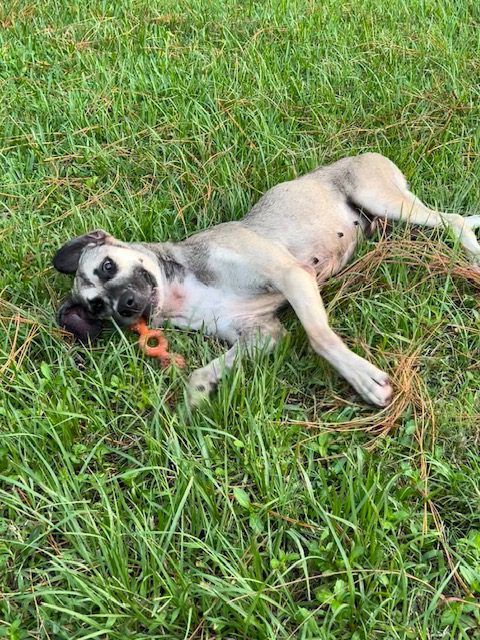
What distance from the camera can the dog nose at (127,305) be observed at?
12.8 feet

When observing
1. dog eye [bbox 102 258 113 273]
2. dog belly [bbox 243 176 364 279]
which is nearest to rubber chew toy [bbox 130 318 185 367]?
dog eye [bbox 102 258 113 273]

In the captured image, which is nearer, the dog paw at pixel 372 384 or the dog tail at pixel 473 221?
the dog paw at pixel 372 384

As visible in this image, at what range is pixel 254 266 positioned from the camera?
12.9 ft

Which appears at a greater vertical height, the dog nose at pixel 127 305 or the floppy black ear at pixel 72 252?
the floppy black ear at pixel 72 252

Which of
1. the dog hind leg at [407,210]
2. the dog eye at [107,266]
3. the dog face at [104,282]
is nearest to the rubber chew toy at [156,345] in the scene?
the dog face at [104,282]

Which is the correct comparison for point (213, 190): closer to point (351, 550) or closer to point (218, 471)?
point (218, 471)

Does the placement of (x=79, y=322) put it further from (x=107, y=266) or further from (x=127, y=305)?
(x=107, y=266)

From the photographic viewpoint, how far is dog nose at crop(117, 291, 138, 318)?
3895 mm

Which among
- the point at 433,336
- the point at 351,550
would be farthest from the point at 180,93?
the point at 351,550

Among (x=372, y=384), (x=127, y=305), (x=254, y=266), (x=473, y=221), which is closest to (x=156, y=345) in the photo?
(x=127, y=305)

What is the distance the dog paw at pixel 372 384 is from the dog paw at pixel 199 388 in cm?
79

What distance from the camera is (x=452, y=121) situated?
5273mm

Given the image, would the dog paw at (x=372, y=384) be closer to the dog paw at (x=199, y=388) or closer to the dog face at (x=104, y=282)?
the dog paw at (x=199, y=388)

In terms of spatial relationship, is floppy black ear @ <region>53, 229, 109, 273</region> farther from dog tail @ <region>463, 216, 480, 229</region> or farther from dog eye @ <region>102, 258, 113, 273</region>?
dog tail @ <region>463, 216, 480, 229</region>
